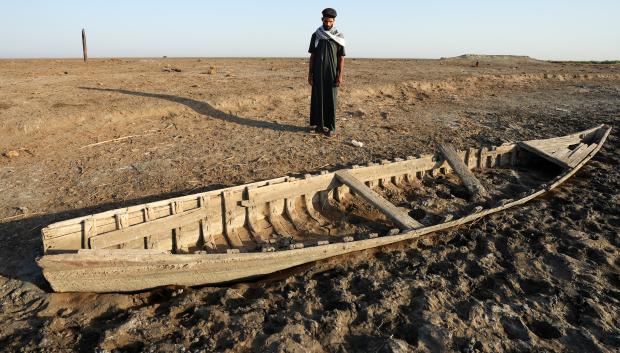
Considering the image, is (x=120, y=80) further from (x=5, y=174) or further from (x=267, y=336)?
(x=267, y=336)

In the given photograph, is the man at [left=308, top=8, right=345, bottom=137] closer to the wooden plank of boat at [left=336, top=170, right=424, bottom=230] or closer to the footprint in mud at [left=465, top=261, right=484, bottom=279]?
the wooden plank of boat at [left=336, top=170, right=424, bottom=230]

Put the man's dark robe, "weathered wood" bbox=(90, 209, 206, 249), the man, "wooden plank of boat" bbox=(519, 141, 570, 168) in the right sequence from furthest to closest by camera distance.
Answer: the man's dark robe < the man < "wooden plank of boat" bbox=(519, 141, 570, 168) < "weathered wood" bbox=(90, 209, 206, 249)

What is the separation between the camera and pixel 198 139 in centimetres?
726

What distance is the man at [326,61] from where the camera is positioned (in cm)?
673

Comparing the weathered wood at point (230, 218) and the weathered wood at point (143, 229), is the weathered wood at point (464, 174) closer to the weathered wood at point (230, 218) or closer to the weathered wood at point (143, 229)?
the weathered wood at point (230, 218)

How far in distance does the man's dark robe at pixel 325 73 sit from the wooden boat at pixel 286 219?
2.17 meters

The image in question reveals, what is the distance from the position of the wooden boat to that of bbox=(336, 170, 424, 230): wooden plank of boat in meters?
0.01

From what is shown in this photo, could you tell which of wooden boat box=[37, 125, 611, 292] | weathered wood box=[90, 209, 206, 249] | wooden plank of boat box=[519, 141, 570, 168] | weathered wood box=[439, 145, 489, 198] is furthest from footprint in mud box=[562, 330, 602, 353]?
wooden plank of boat box=[519, 141, 570, 168]

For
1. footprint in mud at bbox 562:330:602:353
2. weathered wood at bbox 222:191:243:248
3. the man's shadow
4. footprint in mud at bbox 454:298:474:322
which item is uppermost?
the man's shadow

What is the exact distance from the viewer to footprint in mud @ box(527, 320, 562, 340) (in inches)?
118

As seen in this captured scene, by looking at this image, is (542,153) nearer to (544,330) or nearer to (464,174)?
(464,174)

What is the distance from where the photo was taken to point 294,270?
12.5 ft

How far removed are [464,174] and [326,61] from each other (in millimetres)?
3036

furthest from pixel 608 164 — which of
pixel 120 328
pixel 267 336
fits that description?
pixel 120 328
